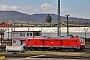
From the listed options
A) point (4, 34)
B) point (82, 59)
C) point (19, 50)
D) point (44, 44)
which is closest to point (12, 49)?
point (19, 50)

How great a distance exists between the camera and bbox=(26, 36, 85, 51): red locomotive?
55.1m

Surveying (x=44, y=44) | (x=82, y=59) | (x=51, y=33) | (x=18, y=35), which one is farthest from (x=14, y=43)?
(x=51, y=33)

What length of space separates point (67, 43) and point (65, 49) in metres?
1.45

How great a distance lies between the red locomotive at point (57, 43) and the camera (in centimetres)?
5512

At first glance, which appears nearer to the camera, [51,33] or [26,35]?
[26,35]

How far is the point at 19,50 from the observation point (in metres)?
50.9

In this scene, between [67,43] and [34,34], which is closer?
[67,43]

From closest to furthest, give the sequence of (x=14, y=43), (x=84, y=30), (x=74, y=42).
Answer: (x=74, y=42) → (x=14, y=43) → (x=84, y=30)

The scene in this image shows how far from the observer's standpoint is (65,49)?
2211 inches

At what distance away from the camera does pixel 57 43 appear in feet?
185

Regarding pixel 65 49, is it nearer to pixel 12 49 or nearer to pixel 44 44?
pixel 44 44

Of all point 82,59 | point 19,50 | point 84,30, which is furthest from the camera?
point 84,30

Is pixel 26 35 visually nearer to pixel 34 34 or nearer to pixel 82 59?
pixel 34 34

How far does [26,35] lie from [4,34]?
3417 centimetres
